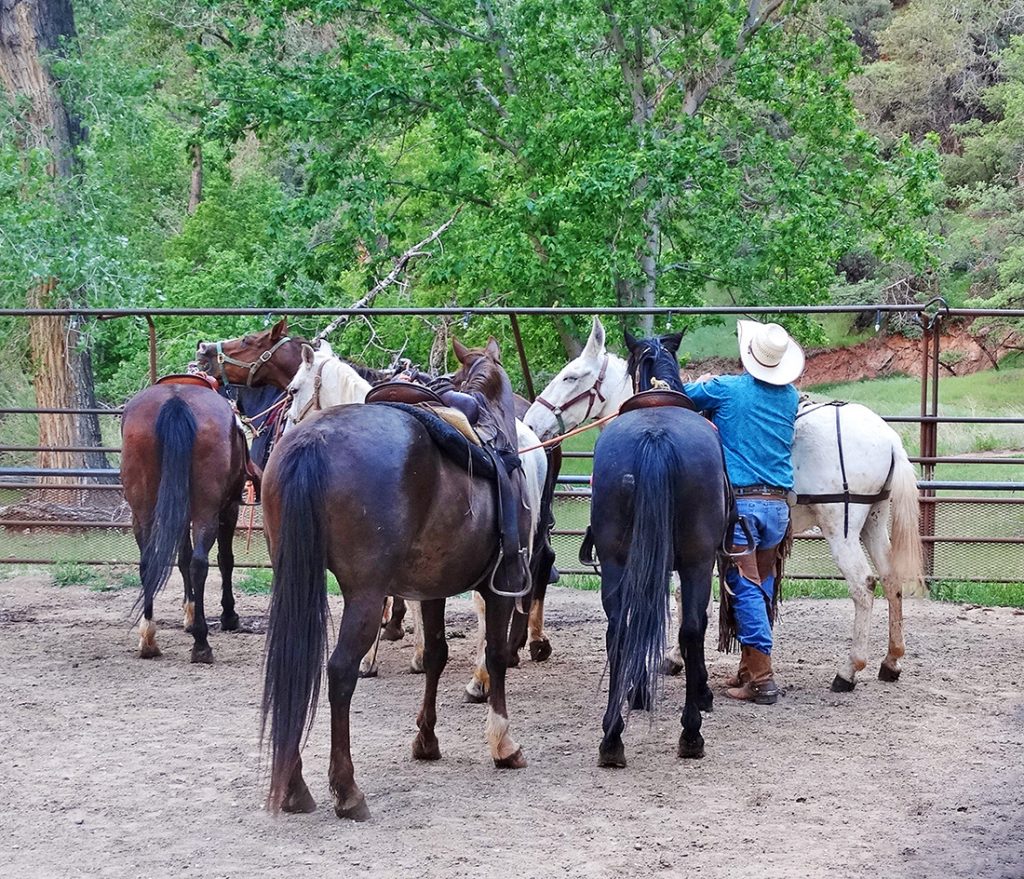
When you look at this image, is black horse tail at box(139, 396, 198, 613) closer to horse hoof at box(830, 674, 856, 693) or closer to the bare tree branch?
horse hoof at box(830, 674, 856, 693)

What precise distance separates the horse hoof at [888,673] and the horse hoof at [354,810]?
3457mm

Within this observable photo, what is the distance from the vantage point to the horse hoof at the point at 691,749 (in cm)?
513

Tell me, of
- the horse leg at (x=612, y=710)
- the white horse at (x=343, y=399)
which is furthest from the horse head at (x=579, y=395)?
the horse leg at (x=612, y=710)

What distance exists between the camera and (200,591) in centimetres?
690

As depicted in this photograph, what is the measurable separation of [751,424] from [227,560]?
3.73 metres

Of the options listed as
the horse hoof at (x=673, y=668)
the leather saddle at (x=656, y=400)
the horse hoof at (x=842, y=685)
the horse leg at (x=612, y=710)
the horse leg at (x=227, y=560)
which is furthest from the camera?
the horse leg at (x=227, y=560)

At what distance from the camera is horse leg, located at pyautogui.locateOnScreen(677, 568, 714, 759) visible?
5059mm

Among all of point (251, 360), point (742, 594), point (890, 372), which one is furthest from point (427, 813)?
point (890, 372)

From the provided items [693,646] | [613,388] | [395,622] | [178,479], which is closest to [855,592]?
[693,646]

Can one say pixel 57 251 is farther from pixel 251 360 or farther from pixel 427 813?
pixel 427 813

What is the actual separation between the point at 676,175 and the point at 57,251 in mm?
6593

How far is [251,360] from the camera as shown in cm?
752

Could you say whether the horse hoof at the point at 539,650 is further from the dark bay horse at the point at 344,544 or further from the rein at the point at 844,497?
the dark bay horse at the point at 344,544

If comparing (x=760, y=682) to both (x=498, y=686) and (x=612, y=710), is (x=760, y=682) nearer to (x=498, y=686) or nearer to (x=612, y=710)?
(x=612, y=710)
